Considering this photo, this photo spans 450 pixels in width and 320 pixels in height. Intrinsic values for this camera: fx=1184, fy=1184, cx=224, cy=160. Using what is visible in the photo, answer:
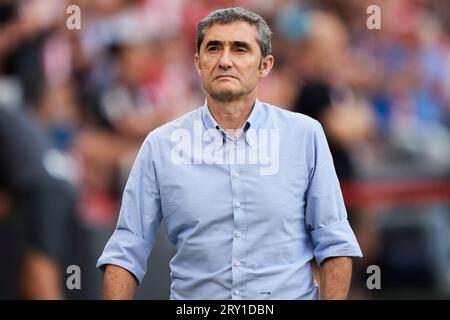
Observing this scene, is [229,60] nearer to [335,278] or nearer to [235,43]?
[235,43]

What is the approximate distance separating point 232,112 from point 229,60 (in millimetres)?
175

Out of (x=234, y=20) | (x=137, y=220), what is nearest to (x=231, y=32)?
(x=234, y=20)

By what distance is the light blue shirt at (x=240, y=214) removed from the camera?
318 cm

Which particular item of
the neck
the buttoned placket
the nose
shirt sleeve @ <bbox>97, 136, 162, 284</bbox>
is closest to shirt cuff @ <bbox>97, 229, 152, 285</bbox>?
shirt sleeve @ <bbox>97, 136, 162, 284</bbox>

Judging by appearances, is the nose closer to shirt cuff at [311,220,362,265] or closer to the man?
the man

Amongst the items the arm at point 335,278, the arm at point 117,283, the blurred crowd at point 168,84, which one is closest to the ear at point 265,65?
the arm at point 335,278

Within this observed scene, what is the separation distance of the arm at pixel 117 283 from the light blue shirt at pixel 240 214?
Result: 20mm

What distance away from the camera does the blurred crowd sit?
6680 mm

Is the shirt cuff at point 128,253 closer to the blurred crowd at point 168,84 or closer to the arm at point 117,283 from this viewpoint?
the arm at point 117,283

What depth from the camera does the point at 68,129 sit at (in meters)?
7.23

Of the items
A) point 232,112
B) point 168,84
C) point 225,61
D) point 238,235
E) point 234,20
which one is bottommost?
point 238,235

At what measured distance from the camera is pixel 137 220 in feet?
10.6

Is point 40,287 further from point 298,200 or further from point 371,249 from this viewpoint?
point 371,249

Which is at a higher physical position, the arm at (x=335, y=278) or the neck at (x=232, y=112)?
the neck at (x=232, y=112)
